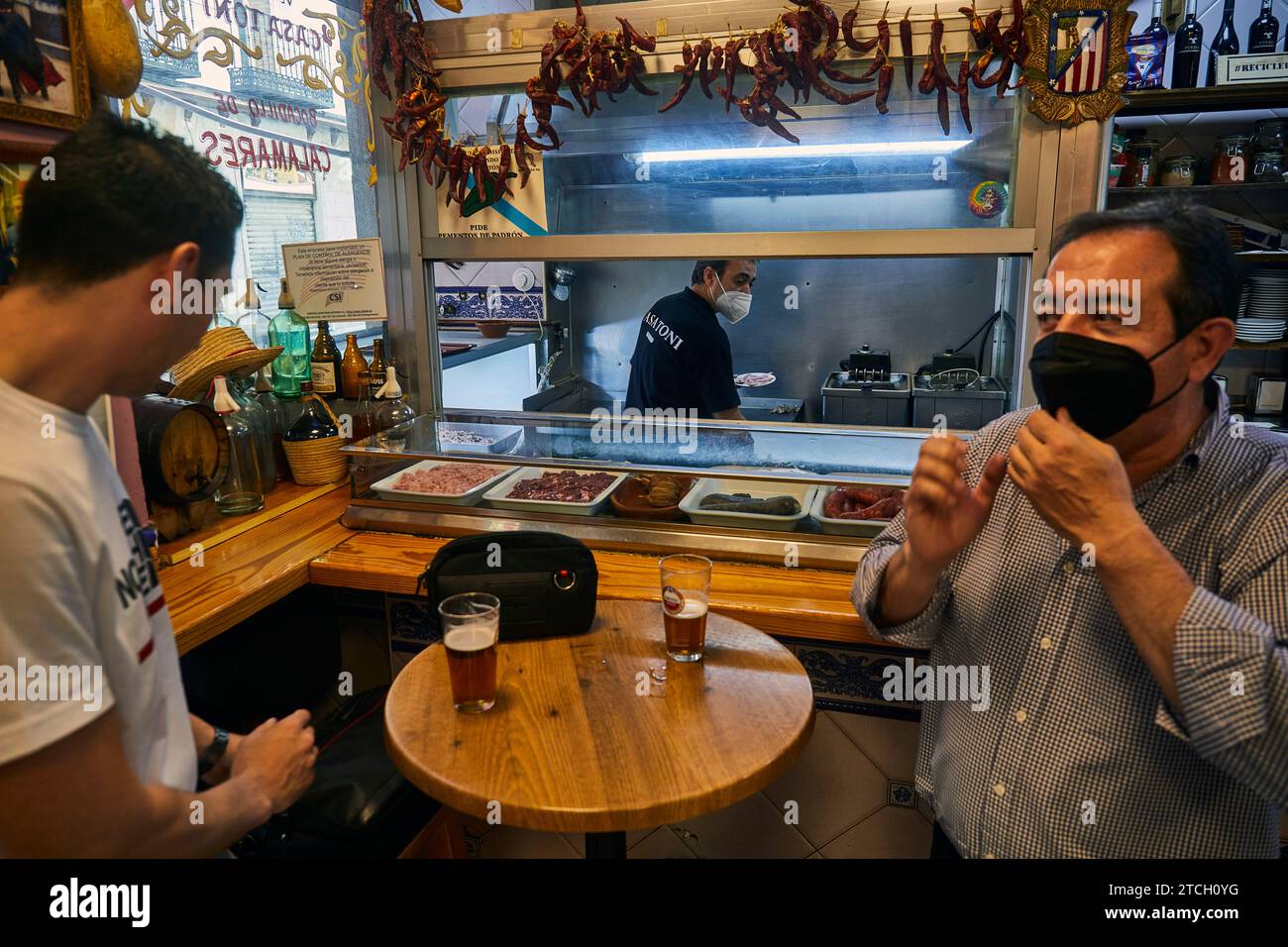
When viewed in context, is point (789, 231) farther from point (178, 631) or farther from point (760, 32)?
point (178, 631)

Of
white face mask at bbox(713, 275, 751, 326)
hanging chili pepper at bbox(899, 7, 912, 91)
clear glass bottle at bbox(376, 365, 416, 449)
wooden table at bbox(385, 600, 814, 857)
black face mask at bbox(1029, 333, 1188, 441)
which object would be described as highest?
hanging chili pepper at bbox(899, 7, 912, 91)

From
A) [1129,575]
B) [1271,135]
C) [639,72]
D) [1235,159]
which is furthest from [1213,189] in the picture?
[1129,575]

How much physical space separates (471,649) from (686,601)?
448 millimetres

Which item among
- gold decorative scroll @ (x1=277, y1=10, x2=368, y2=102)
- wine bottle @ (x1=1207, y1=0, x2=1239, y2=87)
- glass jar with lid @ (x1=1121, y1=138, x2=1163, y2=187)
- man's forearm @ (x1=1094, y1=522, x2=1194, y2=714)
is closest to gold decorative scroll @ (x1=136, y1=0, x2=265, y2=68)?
gold decorative scroll @ (x1=277, y1=10, x2=368, y2=102)

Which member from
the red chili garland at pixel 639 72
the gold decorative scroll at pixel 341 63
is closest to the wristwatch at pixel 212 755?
the red chili garland at pixel 639 72

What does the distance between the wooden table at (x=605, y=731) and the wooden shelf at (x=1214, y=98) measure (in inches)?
180

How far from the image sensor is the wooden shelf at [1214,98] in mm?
4773

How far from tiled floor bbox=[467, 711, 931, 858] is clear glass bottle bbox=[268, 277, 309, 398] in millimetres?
1944

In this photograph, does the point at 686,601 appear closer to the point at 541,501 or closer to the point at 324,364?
the point at 541,501

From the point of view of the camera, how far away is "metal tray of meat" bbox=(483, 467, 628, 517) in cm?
259

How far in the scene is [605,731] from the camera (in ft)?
5.03

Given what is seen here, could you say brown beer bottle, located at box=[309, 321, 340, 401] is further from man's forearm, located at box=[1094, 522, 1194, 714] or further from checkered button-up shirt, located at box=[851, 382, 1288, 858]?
man's forearm, located at box=[1094, 522, 1194, 714]
